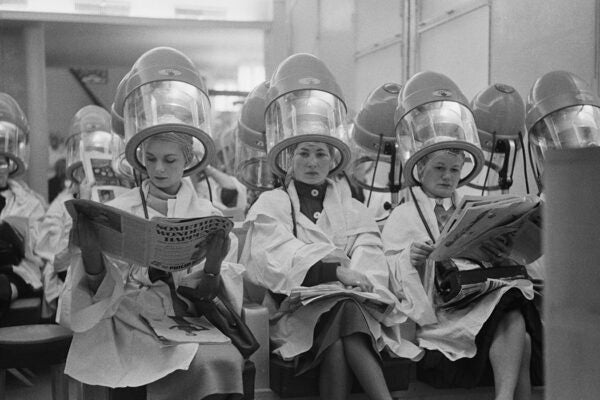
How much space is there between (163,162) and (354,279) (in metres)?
0.78

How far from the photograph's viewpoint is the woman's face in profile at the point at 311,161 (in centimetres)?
309

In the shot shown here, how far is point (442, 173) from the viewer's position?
124 inches

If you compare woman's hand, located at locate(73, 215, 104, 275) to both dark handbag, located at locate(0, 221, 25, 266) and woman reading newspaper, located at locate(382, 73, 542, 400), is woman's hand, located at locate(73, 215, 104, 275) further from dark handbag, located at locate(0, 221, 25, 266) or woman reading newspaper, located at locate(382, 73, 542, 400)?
dark handbag, located at locate(0, 221, 25, 266)

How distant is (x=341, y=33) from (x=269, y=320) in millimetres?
4797

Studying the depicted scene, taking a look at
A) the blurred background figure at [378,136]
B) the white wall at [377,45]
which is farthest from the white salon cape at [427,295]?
the white wall at [377,45]

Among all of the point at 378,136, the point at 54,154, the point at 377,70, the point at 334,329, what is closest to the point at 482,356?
the point at 334,329

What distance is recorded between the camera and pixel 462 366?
115 inches

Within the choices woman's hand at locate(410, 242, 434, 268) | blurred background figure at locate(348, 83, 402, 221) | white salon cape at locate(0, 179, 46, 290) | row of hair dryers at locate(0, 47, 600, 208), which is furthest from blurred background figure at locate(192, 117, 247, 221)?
woman's hand at locate(410, 242, 434, 268)

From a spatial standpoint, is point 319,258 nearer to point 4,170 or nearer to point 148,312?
point 148,312

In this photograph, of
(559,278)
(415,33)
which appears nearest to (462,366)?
(559,278)

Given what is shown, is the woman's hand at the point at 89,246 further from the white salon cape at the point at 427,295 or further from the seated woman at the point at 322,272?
the white salon cape at the point at 427,295

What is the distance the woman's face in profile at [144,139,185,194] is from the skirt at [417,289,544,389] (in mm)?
1096

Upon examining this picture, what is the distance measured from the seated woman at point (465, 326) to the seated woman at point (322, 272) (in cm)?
8

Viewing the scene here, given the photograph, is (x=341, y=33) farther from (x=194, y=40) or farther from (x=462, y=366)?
(x=462, y=366)
